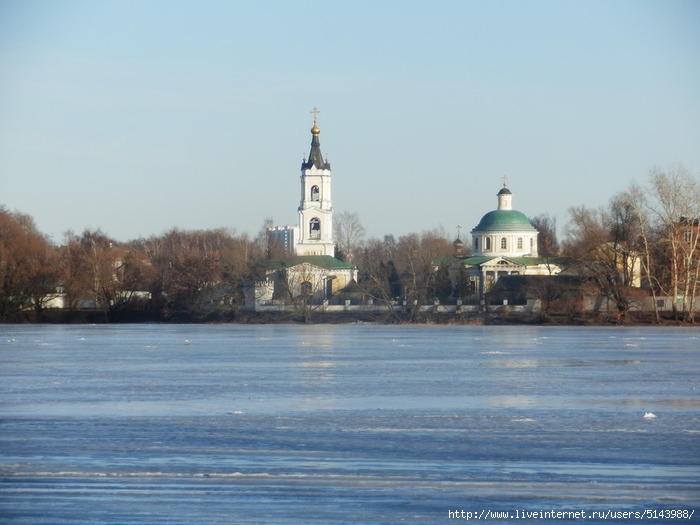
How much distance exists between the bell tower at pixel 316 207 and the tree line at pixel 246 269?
7421 mm

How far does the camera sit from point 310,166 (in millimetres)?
106125

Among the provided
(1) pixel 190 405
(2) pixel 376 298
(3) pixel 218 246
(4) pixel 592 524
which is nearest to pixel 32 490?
(4) pixel 592 524

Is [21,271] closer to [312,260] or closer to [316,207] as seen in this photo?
[312,260]

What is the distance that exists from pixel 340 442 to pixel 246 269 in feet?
238

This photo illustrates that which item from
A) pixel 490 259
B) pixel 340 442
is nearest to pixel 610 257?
pixel 490 259

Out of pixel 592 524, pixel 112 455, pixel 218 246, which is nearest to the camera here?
pixel 592 524

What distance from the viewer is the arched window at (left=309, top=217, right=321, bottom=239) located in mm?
106000

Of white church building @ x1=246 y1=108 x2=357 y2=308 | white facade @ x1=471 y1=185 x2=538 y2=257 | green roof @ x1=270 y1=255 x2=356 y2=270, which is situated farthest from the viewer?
white facade @ x1=471 y1=185 x2=538 y2=257

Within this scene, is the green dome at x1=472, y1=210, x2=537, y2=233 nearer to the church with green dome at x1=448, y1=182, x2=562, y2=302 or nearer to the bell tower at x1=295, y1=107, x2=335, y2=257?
the church with green dome at x1=448, y1=182, x2=562, y2=302

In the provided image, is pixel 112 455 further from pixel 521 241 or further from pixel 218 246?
pixel 218 246

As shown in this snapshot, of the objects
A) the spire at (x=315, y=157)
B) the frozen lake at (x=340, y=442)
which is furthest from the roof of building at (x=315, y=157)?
the frozen lake at (x=340, y=442)

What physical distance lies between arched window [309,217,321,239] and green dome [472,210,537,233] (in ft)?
46.5

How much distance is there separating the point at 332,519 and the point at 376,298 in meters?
74.9

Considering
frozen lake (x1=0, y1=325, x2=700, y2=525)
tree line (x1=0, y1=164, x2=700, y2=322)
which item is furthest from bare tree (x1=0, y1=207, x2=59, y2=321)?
frozen lake (x1=0, y1=325, x2=700, y2=525)
